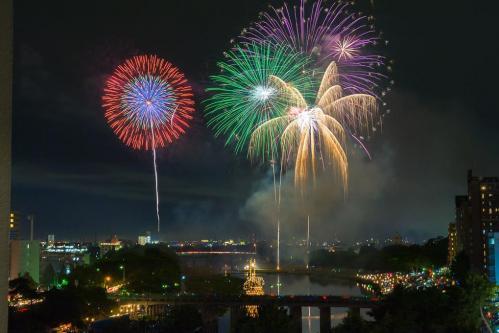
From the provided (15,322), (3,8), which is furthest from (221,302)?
(3,8)

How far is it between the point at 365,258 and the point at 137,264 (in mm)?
58186

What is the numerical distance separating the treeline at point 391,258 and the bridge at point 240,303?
140 feet

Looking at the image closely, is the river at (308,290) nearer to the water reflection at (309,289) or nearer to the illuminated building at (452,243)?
the water reflection at (309,289)

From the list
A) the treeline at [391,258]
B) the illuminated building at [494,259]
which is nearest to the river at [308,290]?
the treeline at [391,258]

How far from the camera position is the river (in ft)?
165

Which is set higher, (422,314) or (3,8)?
(3,8)

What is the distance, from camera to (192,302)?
4650cm

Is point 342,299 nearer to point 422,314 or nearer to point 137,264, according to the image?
point 422,314

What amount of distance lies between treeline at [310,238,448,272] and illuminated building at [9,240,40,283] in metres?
48.6

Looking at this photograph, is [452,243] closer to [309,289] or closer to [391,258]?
[391,258]

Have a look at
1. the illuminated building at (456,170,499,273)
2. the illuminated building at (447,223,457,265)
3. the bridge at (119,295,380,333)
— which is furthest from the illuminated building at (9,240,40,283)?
the illuminated building at (447,223,457,265)

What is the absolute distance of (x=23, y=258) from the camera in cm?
5456

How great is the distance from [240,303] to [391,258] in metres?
52.1

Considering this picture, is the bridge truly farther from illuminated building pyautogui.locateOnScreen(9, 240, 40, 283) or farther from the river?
illuminated building pyautogui.locateOnScreen(9, 240, 40, 283)
